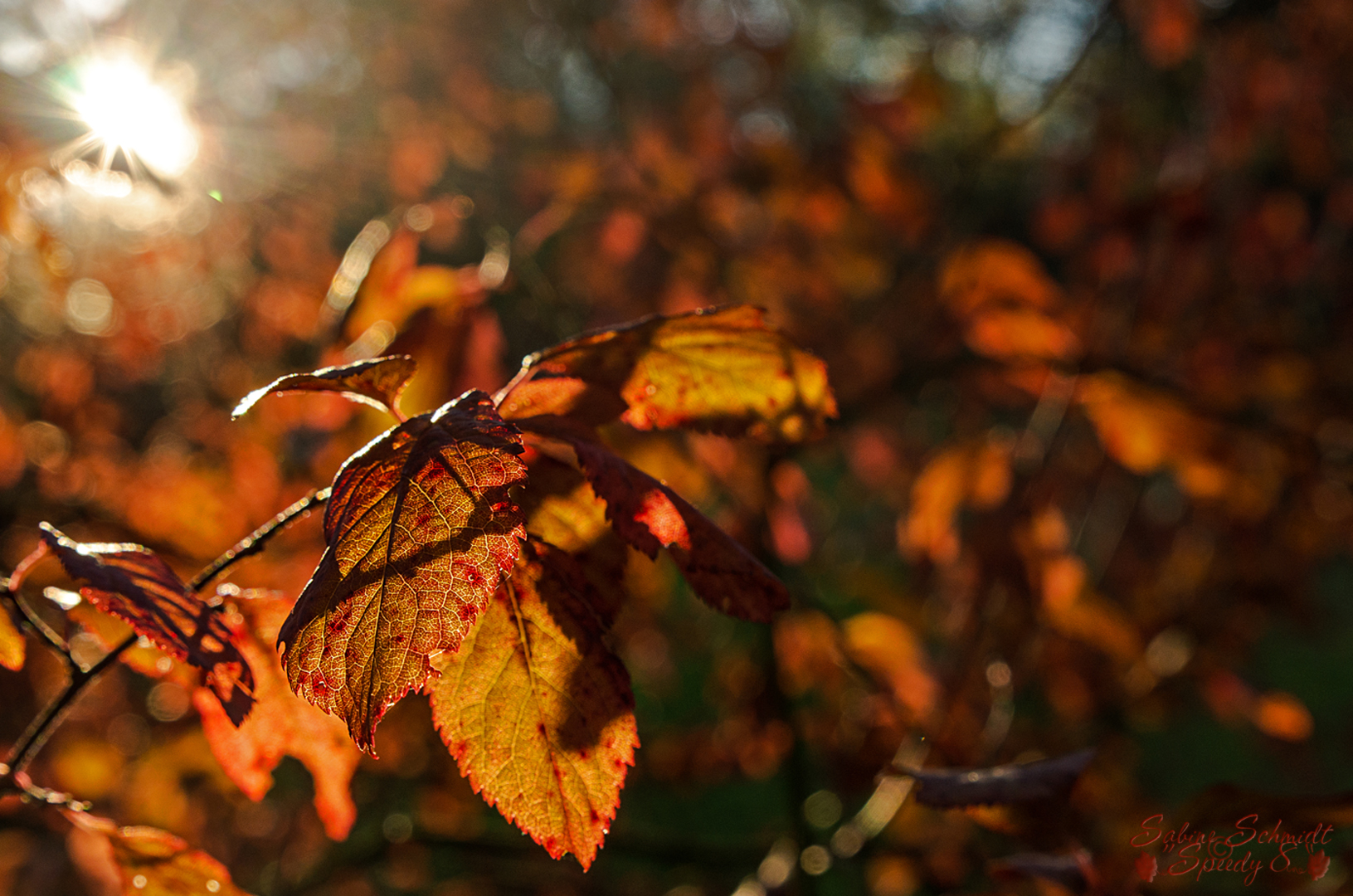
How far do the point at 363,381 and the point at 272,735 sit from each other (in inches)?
16.0

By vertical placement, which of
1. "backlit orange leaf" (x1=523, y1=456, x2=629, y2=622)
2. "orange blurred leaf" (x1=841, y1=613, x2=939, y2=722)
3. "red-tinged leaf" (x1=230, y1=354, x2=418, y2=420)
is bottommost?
"orange blurred leaf" (x1=841, y1=613, x2=939, y2=722)

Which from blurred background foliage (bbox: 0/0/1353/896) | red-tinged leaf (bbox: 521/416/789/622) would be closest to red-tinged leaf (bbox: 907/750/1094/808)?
blurred background foliage (bbox: 0/0/1353/896)

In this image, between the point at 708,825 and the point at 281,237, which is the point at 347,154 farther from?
the point at 708,825

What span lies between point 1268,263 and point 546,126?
4149 millimetres

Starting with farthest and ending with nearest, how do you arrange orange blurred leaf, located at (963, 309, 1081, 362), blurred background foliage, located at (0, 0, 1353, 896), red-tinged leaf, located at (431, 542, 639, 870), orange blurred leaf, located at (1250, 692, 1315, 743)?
orange blurred leaf, located at (1250, 692, 1315, 743), orange blurred leaf, located at (963, 309, 1081, 362), blurred background foliage, located at (0, 0, 1353, 896), red-tinged leaf, located at (431, 542, 639, 870)

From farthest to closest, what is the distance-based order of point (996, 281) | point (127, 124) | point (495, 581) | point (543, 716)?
point (996, 281) < point (127, 124) < point (543, 716) < point (495, 581)

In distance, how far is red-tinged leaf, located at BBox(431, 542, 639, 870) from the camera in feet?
2.08

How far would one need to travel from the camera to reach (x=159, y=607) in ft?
2.04

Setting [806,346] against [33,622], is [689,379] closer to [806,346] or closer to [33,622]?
[33,622]

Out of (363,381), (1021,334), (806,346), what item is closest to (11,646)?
(363,381)

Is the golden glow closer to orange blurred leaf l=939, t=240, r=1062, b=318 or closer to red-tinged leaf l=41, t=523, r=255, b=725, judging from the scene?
red-tinged leaf l=41, t=523, r=255, b=725

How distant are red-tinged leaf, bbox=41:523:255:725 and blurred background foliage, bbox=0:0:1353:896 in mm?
202

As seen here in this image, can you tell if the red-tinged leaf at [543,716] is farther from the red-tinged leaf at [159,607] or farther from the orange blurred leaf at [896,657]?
the orange blurred leaf at [896,657]

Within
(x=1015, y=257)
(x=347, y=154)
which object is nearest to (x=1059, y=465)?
(x=1015, y=257)
